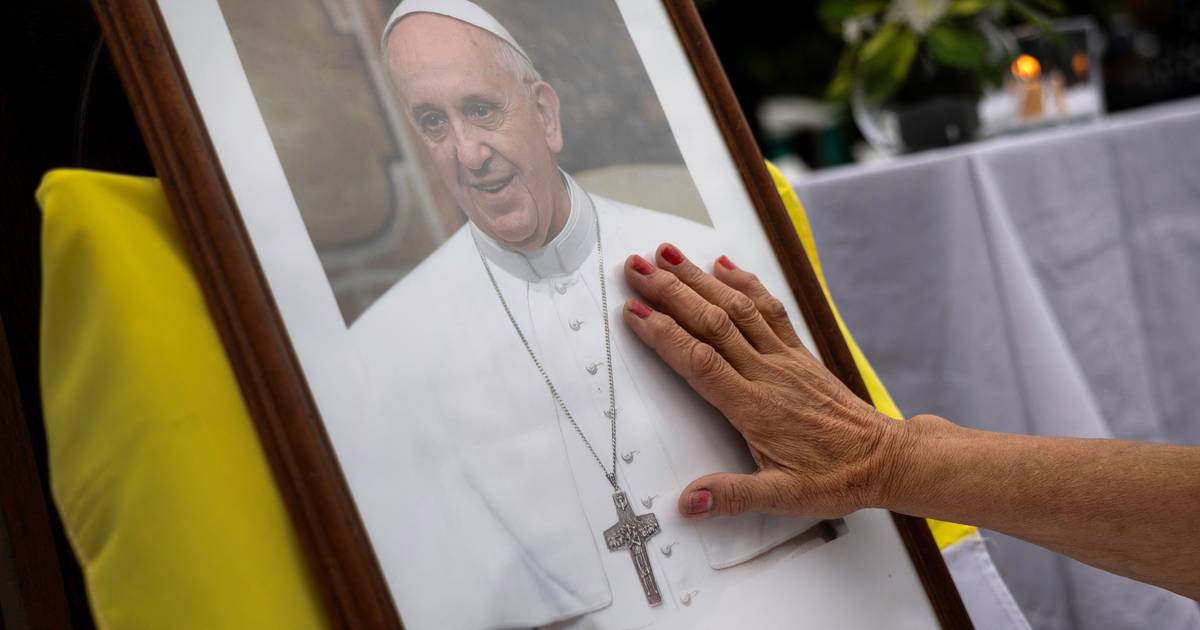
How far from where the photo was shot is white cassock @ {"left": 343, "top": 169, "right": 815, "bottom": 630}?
0.61 m

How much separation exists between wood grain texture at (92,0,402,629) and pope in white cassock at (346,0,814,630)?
2cm

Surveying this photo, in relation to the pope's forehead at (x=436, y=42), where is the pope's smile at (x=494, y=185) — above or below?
below

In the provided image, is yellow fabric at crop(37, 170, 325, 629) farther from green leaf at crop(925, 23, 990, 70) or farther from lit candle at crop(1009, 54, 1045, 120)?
lit candle at crop(1009, 54, 1045, 120)

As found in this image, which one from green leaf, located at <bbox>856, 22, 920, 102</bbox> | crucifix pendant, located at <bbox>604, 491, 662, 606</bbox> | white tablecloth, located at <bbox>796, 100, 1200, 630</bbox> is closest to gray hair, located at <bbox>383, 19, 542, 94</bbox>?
crucifix pendant, located at <bbox>604, 491, 662, 606</bbox>

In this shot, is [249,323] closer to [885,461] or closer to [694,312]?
[694,312]

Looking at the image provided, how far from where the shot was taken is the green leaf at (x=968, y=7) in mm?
A: 1635

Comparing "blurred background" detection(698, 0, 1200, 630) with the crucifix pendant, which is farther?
"blurred background" detection(698, 0, 1200, 630)

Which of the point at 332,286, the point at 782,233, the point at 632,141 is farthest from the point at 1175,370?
the point at 332,286

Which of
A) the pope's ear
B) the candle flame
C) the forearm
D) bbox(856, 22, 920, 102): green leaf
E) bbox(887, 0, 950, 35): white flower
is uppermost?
bbox(887, 0, 950, 35): white flower

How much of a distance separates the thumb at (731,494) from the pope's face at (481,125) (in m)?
0.22

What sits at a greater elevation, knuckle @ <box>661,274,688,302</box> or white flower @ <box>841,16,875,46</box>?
white flower @ <box>841,16,875,46</box>

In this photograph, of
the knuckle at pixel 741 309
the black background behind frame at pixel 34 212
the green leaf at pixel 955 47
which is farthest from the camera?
the green leaf at pixel 955 47

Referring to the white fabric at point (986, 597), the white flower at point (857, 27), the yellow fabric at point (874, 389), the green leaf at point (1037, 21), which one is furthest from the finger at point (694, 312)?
the green leaf at point (1037, 21)

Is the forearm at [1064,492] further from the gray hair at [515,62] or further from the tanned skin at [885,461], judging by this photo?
the gray hair at [515,62]
